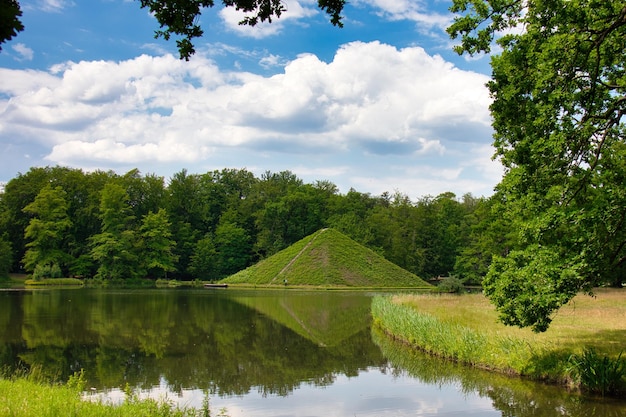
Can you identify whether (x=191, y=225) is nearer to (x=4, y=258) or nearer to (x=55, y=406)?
(x=4, y=258)

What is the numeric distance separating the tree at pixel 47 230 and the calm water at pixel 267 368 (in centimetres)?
4515

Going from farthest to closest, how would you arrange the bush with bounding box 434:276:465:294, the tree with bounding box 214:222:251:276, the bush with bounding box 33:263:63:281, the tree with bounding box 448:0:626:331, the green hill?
the tree with bounding box 214:222:251:276
the green hill
the bush with bounding box 33:263:63:281
the bush with bounding box 434:276:465:294
the tree with bounding box 448:0:626:331

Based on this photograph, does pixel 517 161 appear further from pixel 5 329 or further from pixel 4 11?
pixel 5 329

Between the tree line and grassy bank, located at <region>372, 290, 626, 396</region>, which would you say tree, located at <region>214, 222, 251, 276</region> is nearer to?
the tree line

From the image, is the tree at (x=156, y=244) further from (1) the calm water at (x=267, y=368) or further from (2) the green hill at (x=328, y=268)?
(1) the calm water at (x=267, y=368)

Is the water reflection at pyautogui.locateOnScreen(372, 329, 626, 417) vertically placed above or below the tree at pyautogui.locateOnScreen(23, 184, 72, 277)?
below

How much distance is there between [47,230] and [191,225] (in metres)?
25.4

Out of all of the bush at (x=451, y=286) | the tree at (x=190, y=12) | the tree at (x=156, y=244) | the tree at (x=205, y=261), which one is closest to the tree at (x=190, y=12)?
the tree at (x=190, y=12)

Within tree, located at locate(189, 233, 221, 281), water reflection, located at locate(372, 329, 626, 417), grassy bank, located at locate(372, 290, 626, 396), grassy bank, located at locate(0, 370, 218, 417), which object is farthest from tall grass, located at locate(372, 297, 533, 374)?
tree, located at locate(189, 233, 221, 281)

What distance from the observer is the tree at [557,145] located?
1171 centimetres

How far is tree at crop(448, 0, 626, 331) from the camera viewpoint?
1171cm

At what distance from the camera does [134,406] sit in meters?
9.02

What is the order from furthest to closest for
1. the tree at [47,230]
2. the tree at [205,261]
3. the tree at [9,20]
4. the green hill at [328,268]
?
the tree at [205,261] → the tree at [47,230] → the green hill at [328,268] → the tree at [9,20]

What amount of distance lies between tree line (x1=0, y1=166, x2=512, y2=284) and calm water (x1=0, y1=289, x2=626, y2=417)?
4501 centimetres
